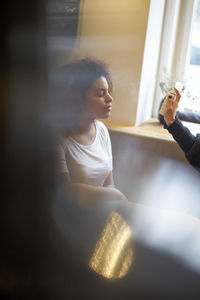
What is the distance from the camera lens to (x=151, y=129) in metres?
0.66

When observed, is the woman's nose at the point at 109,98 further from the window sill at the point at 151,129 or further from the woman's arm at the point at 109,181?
the woman's arm at the point at 109,181

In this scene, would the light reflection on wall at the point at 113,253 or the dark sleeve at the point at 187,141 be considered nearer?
the light reflection on wall at the point at 113,253

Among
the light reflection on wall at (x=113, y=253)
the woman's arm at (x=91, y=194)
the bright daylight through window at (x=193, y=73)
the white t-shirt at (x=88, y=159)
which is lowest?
the light reflection on wall at (x=113, y=253)

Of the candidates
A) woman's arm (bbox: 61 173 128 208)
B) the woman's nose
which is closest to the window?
the woman's nose

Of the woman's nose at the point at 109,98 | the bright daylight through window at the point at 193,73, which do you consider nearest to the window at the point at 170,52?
the bright daylight through window at the point at 193,73

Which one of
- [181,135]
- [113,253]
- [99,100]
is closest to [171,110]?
[181,135]

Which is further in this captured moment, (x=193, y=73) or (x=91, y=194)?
(x=193, y=73)

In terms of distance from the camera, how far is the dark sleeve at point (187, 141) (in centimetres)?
63

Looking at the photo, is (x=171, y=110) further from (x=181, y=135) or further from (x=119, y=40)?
(x=119, y=40)

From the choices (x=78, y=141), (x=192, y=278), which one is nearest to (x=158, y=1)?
(x=78, y=141)

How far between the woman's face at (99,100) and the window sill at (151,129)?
1.5 inches

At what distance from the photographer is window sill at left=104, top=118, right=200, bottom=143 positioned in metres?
0.63

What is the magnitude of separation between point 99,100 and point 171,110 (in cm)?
17

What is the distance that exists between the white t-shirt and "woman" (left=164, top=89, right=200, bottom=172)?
5.7 inches
